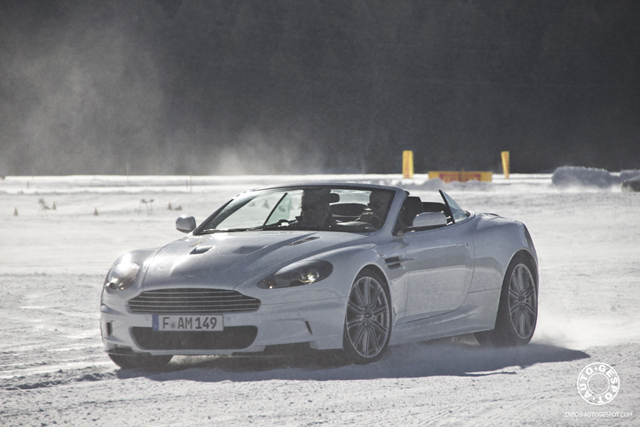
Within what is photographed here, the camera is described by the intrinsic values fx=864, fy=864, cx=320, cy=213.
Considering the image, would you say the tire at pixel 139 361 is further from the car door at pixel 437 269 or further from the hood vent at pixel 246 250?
the car door at pixel 437 269

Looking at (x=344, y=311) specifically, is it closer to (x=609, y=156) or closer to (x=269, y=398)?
(x=269, y=398)

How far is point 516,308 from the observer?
7090mm

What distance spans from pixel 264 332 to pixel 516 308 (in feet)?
8.89

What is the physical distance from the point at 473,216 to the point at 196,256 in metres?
2.67

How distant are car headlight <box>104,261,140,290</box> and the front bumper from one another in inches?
11.8

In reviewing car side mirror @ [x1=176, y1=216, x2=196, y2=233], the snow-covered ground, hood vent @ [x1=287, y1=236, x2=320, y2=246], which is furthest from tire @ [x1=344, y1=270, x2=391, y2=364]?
car side mirror @ [x1=176, y1=216, x2=196, y2=233]

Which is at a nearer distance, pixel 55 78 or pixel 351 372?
pixel 351 372

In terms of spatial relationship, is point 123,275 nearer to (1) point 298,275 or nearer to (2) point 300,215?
(1) point 298,275

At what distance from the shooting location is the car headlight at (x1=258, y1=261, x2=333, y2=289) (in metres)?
5.27

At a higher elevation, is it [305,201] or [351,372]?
[305,201]

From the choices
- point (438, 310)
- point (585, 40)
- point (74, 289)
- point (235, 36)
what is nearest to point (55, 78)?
point (235, 36)

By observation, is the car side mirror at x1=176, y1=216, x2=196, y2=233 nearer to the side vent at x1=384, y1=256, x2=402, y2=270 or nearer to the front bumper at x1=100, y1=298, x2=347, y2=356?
the front bumper at x1=100, y1=298, x2=347, y2=356

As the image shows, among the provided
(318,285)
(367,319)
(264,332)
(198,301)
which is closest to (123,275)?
(198,301)

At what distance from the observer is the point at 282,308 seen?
521cm
